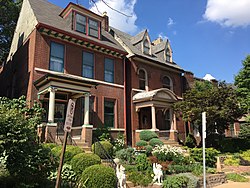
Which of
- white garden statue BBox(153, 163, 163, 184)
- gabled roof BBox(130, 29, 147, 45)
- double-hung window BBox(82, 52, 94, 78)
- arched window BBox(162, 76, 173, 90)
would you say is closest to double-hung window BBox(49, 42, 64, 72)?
double-hung window BBox(82, 52, 94, 78)

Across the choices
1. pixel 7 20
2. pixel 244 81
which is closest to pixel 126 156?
pixel 244 81

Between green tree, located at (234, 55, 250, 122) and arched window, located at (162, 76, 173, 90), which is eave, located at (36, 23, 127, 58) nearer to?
arched window, located at (162, 76, 173, 90)

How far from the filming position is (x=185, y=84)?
24625 millimetres

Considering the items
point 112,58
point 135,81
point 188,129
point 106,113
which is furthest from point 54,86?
point 188,129

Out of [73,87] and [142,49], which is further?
[142,49]

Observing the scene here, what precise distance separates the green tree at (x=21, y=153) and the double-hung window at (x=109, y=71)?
443 inches

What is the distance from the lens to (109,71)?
1808 centimetres

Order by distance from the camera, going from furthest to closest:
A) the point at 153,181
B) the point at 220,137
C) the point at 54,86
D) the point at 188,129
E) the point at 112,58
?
the point at 188,129, the point at 220,137, the point at 112,58, the point at 54,86, the point at 153,181

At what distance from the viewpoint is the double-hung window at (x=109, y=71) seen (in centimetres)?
1781

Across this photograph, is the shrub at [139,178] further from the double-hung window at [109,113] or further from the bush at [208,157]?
the double-hung window at [109,113]

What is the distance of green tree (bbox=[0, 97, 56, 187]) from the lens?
601 cm

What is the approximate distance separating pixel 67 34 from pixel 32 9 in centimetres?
363

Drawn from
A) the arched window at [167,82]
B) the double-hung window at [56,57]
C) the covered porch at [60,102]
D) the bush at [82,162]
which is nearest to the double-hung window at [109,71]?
the covered porch at [60,102]

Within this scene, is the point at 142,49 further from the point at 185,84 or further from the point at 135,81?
the point at 185,84
